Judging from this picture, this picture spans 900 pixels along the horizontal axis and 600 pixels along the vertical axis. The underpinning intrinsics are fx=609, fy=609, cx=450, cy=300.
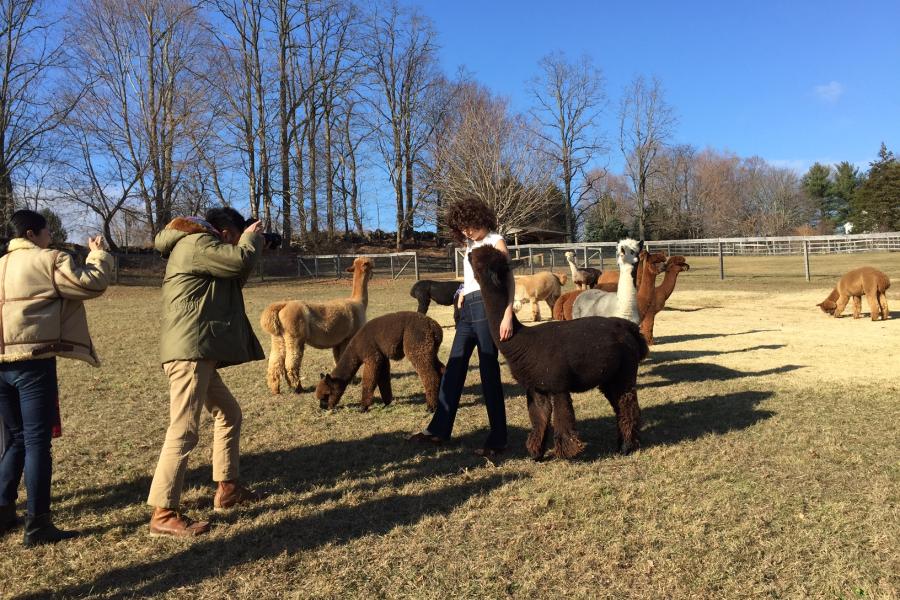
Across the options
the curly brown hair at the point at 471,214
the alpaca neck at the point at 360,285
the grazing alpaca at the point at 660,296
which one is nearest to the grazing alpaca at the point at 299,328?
the alpaca neck at the point at 360,285

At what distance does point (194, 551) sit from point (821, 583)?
3131 millimetres

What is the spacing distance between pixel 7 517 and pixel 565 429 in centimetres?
355

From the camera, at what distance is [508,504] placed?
12.5 ft

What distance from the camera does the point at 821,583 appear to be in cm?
279

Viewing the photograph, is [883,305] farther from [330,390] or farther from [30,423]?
[30,423]

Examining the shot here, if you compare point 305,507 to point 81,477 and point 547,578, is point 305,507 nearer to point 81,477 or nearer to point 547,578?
point 547,578

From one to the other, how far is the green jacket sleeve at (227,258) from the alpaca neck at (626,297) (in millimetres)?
4743

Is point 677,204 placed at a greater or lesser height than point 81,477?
greater

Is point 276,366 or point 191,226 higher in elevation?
point 191,226

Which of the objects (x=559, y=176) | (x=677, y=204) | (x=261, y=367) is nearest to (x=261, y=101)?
(x=559, y=176)

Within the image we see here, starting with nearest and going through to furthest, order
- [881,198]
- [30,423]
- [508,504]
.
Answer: [30,423] → [508,504] → [881,198]

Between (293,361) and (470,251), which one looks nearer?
(470,251)

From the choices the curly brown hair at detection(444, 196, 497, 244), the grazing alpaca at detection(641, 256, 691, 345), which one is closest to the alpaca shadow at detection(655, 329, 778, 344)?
the grazing alpaca at detection(641, 256, 691, 345)

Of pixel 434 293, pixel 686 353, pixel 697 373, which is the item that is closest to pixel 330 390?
pixel 697 373
